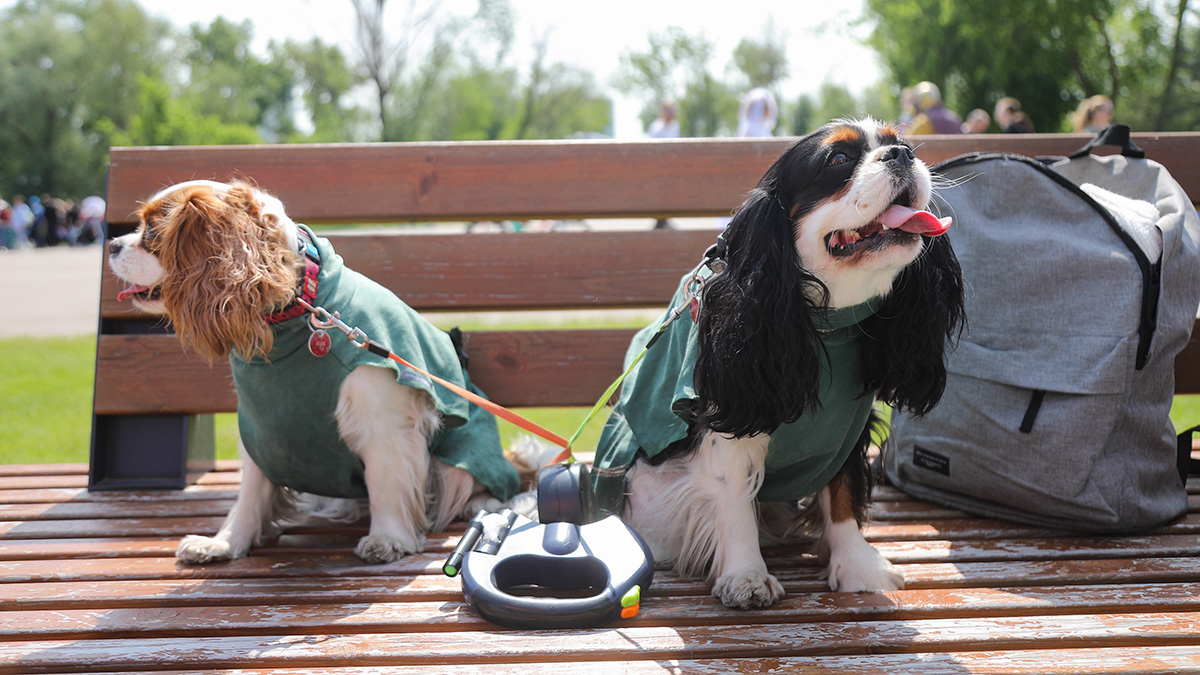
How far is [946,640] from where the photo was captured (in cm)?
169

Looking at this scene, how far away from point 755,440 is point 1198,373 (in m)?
1.92

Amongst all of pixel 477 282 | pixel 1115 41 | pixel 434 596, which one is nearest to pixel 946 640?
pixel 434 596

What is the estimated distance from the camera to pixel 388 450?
2357 millimetres

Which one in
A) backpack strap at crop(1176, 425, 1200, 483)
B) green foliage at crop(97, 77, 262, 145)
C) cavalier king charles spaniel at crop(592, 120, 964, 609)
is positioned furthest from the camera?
green foliage at crop(97, 77, 262, 145)

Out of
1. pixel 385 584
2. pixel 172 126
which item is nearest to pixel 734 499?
pixel 385 584

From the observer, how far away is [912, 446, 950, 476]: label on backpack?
8.11 ft

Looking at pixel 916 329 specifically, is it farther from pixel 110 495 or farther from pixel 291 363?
pixel 110 495

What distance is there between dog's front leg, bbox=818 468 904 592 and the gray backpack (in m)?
0.51

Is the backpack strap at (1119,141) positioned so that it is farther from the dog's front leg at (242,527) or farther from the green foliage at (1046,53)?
the green foliage at (1046,53)

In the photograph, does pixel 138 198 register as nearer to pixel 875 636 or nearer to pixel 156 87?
pixel 875 636

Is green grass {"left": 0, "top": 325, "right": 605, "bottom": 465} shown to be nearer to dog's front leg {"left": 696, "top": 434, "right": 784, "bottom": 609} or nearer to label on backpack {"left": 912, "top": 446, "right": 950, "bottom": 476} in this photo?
label on backpack {"left": 912, "top": 446, "right": 950, "bottom": 476}

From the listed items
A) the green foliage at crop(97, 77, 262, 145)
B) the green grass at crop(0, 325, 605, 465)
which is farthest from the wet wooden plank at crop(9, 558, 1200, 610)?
the green foliage at crop(97, 77, 262, 145)

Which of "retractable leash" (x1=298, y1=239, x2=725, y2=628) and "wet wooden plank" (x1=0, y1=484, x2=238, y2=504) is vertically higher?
"retractable leash" (x1=298, y1=239, x2=725, y2=628)

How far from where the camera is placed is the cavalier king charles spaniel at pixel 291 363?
216 centimetres
